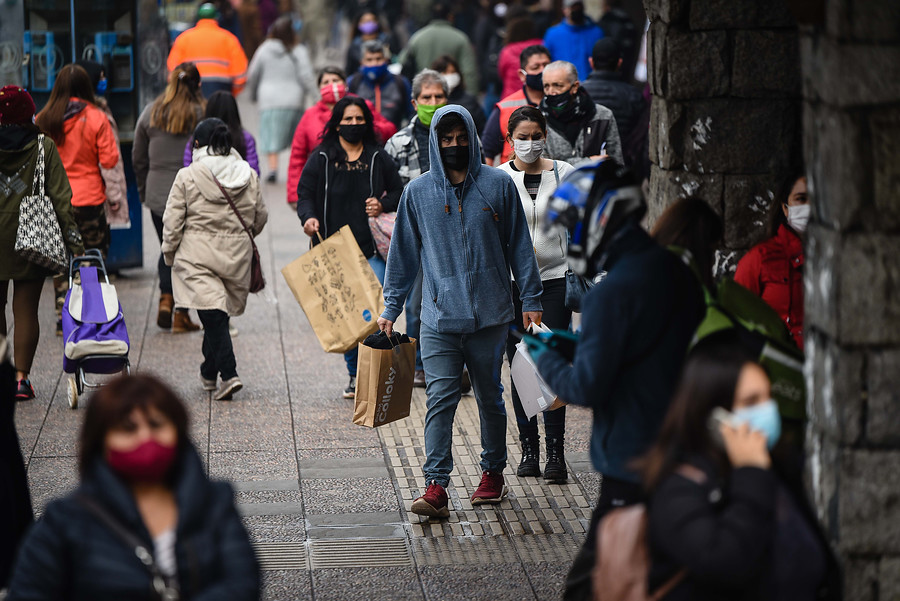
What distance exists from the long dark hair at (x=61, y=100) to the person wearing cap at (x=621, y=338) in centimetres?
Answer: 567

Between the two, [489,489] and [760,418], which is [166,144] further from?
[760,418]

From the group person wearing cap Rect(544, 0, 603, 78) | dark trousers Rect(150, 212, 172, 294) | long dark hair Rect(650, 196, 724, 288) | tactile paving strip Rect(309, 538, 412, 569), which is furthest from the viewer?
person wearing cap Rect(544, 0, 603, 78)

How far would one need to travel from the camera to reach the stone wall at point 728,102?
5.66 m

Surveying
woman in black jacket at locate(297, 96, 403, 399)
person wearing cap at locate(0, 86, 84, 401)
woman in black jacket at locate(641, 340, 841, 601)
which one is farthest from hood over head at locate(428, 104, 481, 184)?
woman in black jacket at locate(641, 340, 841, 601)

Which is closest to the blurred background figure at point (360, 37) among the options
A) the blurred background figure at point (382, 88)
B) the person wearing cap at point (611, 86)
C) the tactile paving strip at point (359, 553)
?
the blurred background figure at point (382, 88)

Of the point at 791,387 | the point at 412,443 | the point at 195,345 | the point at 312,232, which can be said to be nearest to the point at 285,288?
the point at 195,345

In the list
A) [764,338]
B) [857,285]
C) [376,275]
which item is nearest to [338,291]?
[376,275]

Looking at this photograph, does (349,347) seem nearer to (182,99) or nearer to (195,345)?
(195,345)

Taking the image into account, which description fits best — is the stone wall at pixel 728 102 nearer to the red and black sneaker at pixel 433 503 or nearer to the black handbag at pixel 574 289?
the black handbag at pixel 574 289

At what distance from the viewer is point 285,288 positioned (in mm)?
10492

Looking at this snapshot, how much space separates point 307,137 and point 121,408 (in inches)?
231

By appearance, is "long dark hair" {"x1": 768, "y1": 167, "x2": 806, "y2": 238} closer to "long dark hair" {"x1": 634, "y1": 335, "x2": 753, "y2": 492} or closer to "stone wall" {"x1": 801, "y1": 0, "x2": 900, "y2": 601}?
"stone wall" {"x1": 801, "y1": 0, "x2": 900, "y2": 601}

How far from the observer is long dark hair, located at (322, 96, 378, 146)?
7.48 meters

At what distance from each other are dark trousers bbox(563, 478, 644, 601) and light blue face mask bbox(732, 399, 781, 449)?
2.33 ft
